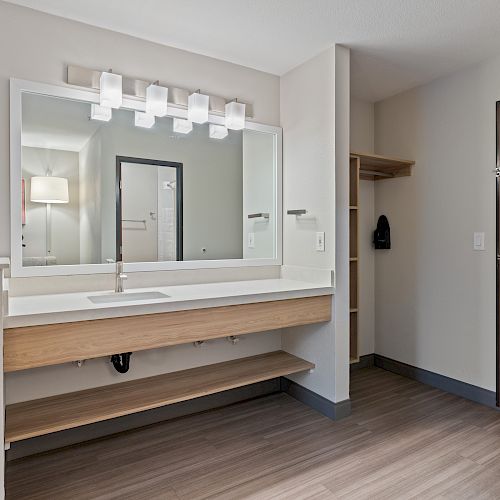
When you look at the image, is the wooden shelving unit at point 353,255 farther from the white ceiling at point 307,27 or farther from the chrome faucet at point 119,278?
the chrome faucet at point 119,278

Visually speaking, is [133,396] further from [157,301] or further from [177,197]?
[177,197]

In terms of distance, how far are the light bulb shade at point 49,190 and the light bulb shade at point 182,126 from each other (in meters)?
0.76

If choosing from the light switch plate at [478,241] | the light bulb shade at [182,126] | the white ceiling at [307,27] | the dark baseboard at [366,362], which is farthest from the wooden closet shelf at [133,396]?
the white ceiling at [307,27]

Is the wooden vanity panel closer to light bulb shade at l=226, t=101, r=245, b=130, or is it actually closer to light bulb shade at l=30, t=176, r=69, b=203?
light bulb shade at l=30, t=176, r=69, b=203

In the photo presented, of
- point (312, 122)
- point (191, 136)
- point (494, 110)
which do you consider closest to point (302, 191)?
point (312, 122)

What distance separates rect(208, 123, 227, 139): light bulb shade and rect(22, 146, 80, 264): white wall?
0.89 meters

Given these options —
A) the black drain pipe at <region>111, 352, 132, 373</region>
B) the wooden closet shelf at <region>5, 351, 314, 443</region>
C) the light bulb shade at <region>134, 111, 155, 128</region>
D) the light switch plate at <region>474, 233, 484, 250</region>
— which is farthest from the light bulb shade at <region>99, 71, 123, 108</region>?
the light switch plate at <region>474, 233, 484, 250</region>

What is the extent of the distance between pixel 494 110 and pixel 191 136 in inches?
79.1

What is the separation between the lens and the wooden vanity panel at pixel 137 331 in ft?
5.35

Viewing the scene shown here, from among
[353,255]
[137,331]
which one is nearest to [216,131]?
[353,255]

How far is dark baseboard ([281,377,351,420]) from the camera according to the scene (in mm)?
2521

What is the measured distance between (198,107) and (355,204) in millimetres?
1356

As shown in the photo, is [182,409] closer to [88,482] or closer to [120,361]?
[120,361]

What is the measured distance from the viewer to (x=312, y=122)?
8.70 ft
